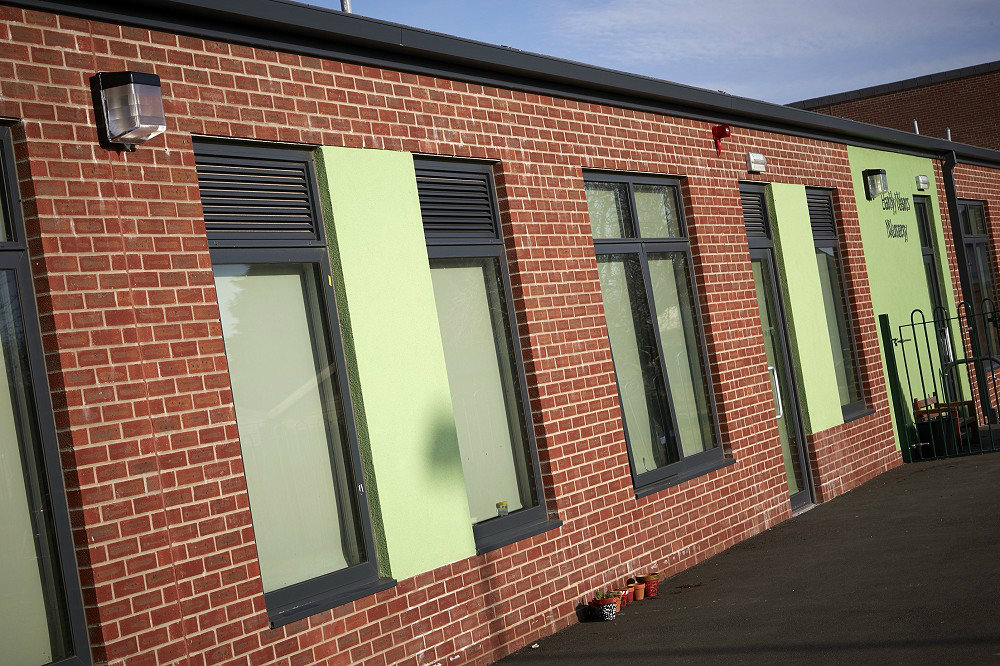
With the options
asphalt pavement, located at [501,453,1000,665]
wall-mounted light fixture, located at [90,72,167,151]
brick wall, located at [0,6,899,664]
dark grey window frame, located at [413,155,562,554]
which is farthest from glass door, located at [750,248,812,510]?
wall-mounted light fixture, located at [90,72,167,151]

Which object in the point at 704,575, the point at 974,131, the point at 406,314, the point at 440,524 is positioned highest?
the point at 974,131

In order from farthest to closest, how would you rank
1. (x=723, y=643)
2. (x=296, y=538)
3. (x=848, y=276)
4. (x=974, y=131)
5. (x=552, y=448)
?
(x=974, y=131) → (x=848, y=276) → (x=552, y=448) → (x=723, y=643) → (x=296, y=538)

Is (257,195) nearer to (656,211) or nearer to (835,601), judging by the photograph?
(835,601)

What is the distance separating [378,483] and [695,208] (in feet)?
15.0

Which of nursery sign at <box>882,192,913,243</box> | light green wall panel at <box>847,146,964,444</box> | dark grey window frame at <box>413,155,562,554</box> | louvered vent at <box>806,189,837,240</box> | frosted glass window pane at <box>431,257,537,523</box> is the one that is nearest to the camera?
dark grey window frame at <box>413,155,562,554</box>

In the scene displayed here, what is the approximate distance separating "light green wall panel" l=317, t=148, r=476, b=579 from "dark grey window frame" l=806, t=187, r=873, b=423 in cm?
667

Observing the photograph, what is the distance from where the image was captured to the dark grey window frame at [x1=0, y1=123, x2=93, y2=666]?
14.5 feet

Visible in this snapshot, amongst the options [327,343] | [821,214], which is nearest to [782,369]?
[821,214]

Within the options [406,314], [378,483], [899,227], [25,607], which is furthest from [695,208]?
[25,607]

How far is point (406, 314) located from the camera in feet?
20.3

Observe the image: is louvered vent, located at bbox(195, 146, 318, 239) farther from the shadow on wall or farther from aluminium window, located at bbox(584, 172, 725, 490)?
aluminium window, located at bbox(584, 172, 725, 490)

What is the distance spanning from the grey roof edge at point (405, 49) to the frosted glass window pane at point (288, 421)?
3.98ft

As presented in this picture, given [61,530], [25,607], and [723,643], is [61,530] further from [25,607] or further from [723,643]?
[723,643]

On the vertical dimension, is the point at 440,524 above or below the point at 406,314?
below
